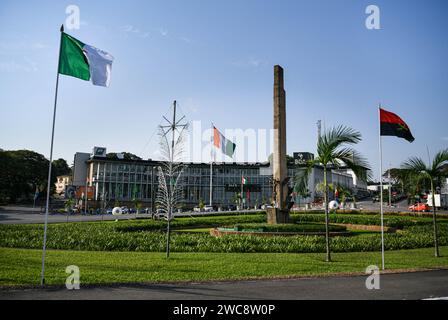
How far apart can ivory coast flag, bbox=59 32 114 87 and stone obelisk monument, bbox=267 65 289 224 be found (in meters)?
17.1

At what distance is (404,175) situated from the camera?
17.2 meters

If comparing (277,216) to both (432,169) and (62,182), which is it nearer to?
(432,169)

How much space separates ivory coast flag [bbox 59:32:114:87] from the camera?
11.2 meters

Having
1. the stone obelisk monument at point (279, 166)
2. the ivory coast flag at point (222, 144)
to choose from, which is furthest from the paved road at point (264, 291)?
the ivory coast flag at point (222, 144)

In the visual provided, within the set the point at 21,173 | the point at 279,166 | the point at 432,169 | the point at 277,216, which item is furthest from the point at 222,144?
the point at 21,173

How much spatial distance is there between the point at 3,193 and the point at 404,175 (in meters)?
84.4

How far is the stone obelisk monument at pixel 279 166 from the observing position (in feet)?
87.0

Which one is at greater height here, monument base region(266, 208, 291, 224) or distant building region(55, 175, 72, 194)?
distant building region(55, 175, 72, 194)

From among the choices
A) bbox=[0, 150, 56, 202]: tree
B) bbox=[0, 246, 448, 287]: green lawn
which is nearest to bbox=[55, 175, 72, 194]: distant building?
bbox=[0, 150, 56, 202]: tree

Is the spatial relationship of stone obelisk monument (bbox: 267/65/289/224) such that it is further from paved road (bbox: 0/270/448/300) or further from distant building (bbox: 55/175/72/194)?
distant building (bbox: 55/175/72/194)

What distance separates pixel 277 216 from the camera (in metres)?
26.4

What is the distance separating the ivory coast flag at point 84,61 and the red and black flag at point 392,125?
1084 centimetres
